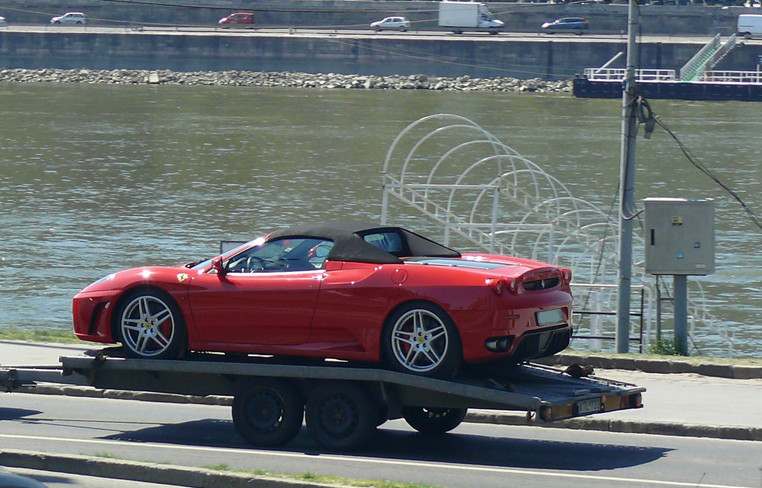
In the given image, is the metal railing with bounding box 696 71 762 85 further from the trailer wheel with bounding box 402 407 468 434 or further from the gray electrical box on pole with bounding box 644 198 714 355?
the trailer wheel with bounding box 402 407 468 434

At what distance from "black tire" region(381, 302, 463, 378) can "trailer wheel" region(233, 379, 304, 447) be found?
87 cm

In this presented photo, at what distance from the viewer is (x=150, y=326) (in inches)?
406

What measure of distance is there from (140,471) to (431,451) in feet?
7.50

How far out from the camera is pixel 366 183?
146 feet

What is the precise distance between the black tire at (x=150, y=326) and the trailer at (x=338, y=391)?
163mm

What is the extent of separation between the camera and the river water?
1216 inches

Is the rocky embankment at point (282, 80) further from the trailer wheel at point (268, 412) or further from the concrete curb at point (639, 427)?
the trailer wheel at point (268, 412)

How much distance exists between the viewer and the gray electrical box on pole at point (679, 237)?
13609 millimetres

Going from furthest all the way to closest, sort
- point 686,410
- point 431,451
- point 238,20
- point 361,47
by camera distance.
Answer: point 238,20 → point 361,47 → point 686,410 → point 431,451

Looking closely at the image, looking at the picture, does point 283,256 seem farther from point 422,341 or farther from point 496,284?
point 496,284

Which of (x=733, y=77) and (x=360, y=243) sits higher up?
(x=360, y=243)

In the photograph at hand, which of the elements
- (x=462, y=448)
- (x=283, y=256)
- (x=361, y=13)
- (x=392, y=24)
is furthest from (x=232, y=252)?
(x=361, y=13)

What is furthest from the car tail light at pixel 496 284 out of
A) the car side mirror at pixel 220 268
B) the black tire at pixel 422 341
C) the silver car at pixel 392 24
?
the silver car at pixel 392 24

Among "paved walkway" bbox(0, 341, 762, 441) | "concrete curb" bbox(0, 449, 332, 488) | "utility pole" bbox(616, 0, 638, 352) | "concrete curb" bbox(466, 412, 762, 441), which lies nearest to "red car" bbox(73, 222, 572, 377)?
"concrete curb" bbox(466, 412, 762, 441)
